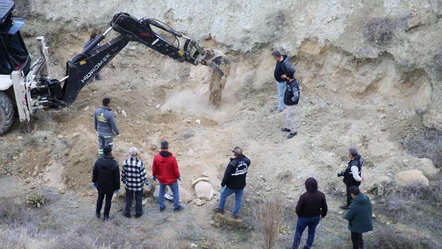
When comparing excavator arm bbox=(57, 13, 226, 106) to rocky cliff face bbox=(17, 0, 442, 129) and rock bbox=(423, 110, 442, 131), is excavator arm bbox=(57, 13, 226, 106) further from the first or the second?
rock bbox=(423, 110, 442, 131)

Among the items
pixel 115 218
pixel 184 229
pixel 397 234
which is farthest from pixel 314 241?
pixel 115 218

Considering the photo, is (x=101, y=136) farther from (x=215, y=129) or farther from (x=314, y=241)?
(x=314, y=241)

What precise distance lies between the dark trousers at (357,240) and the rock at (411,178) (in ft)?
6.61

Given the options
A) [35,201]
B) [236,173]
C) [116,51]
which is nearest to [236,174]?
[236,173]

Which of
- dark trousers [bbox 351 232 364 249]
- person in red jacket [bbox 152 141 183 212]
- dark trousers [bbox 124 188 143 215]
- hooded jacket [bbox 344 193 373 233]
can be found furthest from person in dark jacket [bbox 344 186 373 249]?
dark trousers [bbox 124 188 143 215]

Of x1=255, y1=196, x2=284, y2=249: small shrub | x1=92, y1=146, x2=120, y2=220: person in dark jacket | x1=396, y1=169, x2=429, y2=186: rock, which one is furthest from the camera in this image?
x1=396, y1=169, x2=429, y2=186: rock

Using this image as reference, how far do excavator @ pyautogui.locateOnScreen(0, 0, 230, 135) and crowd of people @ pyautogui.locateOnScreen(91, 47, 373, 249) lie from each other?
1883 millimetres

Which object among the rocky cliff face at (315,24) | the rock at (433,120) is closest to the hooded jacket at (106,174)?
the rocky cliff face at (315,24)

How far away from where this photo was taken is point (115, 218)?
907 centimetres

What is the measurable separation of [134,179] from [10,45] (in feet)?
16.6

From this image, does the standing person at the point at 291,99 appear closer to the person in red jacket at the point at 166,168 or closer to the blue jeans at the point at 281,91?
the blue jeans at the point at 281,91

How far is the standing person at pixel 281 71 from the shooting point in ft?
37.2

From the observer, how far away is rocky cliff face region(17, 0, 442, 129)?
1153 centimetres

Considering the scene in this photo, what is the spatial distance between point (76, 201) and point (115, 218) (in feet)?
3.43
